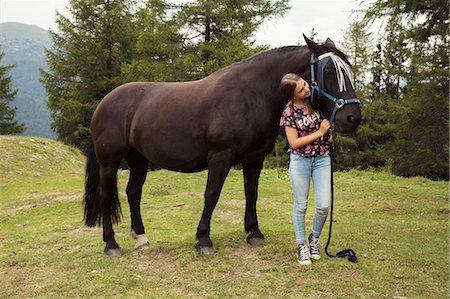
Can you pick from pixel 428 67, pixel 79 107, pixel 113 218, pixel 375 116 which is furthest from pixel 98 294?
pixel 375 116

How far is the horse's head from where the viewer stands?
376 centimetres

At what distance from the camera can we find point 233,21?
22.1 meters

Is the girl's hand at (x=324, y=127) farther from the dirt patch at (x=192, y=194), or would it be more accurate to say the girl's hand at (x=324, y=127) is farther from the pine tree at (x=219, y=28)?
the pine tree at (x=219, y=28)

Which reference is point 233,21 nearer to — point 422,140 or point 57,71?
point 422,140

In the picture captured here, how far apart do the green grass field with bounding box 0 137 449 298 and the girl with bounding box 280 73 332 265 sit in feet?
2.46

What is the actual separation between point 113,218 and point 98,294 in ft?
5.65

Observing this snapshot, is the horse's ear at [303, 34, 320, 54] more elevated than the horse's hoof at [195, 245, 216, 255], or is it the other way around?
the horse's ear at [303, 34, 320, 54]

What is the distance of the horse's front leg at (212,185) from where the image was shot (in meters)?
4.37

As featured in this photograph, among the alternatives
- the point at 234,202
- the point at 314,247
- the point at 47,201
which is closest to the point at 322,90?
the point at 314,247

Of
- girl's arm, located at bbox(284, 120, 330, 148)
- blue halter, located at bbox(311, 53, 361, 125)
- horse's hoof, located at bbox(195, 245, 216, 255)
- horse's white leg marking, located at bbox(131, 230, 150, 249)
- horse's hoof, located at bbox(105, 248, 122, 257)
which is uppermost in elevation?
blue halter, located at bbox(311, 53, 361, 125)

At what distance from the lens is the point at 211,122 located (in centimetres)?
440

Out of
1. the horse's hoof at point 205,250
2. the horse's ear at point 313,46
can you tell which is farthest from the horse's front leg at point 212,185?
the horse's ear at point 313,46

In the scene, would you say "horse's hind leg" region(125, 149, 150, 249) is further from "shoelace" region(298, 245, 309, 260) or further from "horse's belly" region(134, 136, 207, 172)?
"shoelace" region(298, 245, 309, 260)

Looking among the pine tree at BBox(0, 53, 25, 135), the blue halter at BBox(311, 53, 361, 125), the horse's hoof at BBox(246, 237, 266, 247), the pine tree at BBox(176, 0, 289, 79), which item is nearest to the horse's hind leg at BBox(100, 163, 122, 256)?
the horse's hoof at BBox(246, 237, 266, 247)
